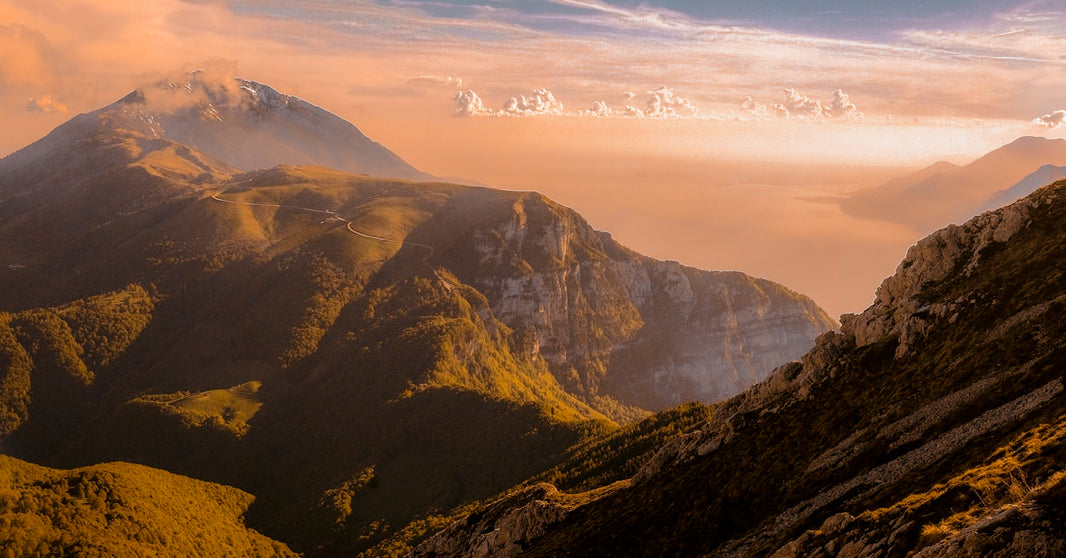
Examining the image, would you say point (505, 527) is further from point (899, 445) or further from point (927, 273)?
point (927, 273)

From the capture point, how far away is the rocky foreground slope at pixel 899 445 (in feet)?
182

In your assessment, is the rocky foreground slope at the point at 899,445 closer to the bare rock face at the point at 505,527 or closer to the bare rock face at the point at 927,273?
the bare rock face at the point at 927,273

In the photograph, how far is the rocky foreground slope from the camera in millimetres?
55406

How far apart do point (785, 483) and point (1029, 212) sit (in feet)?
208

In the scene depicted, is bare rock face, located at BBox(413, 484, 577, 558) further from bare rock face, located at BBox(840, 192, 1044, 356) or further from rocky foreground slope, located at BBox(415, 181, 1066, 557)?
bare rock face, located at BBox(840, 192, 1044, 356)

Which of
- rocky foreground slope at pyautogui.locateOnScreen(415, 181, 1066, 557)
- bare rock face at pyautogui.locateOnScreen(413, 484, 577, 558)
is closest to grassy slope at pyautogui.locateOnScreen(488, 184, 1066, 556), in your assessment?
rocky foreground slope at pyautogui.locateOnScreen(415, 181, 1066, 557)

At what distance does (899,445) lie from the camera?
252 ft

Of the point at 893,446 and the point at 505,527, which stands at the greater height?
the point at 893,446

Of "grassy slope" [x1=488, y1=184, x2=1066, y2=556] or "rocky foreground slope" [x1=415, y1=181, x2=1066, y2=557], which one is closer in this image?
"rocky foreground slope" [x1=415, y1=181, x2=1066, y2=557]

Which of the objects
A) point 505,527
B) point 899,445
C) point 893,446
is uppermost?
point 899,445

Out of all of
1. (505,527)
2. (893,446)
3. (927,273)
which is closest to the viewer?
(893,446)

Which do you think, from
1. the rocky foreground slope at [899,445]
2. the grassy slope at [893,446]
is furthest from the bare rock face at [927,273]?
the grassy slope at [893,446]

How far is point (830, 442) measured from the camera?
292 ft

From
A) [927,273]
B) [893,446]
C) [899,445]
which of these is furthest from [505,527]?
[927,273]
